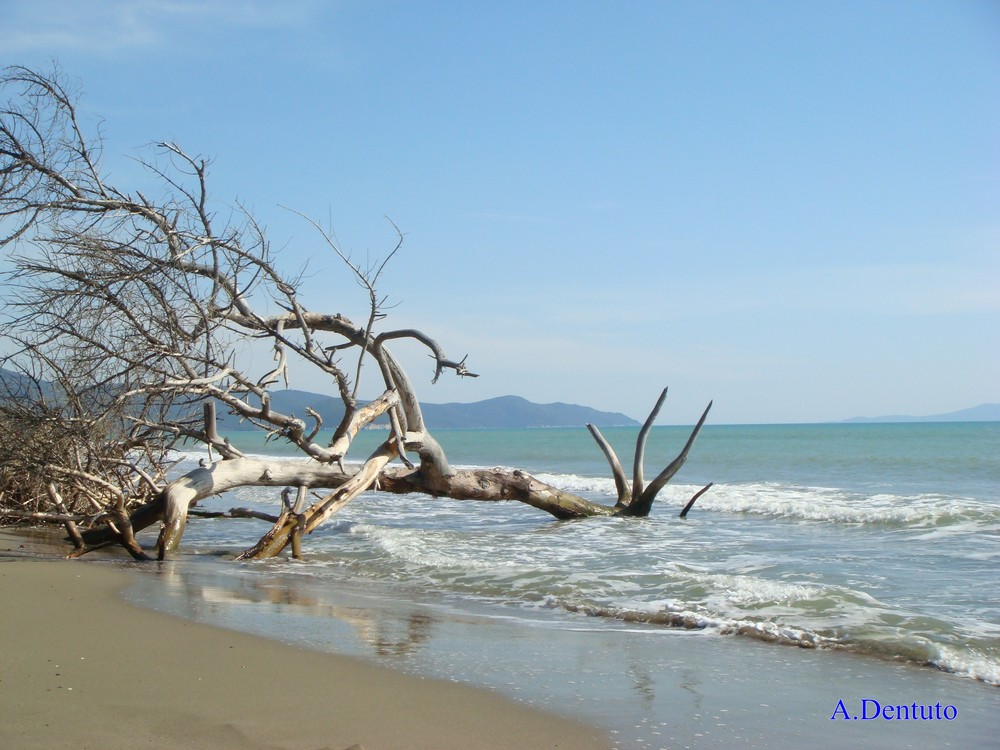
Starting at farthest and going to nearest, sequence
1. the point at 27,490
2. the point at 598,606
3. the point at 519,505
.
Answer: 1. the point at 519,505
2. the point at 27,490
3. the point at 598,606

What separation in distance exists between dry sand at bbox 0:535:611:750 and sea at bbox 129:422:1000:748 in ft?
1.04

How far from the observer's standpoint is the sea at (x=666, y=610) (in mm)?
4359

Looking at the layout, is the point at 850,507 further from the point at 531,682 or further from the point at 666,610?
the point at 531,682

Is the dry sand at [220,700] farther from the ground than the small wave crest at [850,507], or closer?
farther from the ground

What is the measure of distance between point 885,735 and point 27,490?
1181 cm

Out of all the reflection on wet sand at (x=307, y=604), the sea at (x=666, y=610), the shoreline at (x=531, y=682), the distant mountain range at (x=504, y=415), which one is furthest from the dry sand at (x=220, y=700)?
the distant mountain range at (x=504, y=415)

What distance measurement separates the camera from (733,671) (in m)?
5.05

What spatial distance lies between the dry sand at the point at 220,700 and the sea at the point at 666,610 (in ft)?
1.04

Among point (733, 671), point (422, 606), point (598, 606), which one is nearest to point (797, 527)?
point (598, 606)

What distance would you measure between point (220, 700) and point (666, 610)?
385cm

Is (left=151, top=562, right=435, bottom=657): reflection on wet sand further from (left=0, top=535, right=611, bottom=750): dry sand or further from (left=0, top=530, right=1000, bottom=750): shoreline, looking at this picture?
(left=0, top=535, right=611, bottom=750): dry sand

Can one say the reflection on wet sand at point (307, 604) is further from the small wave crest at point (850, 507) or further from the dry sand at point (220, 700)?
the small wave crest at point (850, 507)

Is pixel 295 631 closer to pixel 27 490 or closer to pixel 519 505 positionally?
pixel 27 490

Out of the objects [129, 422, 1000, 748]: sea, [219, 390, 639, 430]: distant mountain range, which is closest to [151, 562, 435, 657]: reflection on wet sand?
[129, 422, 1000, 748]: sea
